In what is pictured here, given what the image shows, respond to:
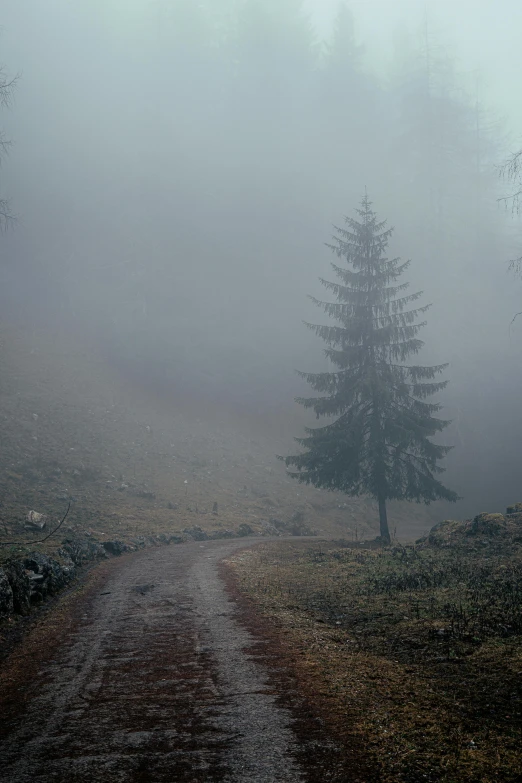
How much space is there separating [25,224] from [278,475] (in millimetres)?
41103

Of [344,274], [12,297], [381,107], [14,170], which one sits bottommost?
[344,274]

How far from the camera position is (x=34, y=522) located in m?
19.1

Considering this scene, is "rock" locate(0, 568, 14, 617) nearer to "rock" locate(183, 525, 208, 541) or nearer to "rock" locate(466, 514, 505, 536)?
"rock" locate(183, 525, 208, 541)

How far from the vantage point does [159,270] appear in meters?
57.1

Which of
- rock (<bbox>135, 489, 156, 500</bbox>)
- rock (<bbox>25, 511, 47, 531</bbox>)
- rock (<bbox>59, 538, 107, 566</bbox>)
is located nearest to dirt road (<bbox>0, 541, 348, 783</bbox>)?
rock (<bbox>59, 538, 107, 566</bbox>)

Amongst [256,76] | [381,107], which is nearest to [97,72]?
[256,76]

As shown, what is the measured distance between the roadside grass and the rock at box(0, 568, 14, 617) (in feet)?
16.1

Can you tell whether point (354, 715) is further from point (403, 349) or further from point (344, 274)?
point (344, 274)

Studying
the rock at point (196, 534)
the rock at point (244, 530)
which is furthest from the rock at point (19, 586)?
the rock at point (244, 530)

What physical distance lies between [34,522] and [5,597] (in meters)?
10.6

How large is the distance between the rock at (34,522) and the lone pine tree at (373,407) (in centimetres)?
1177

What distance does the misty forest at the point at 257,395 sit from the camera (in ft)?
16.5

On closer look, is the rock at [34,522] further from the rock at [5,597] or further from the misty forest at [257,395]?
the rock at [5,597]

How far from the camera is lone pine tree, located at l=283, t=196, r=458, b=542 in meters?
23.8
